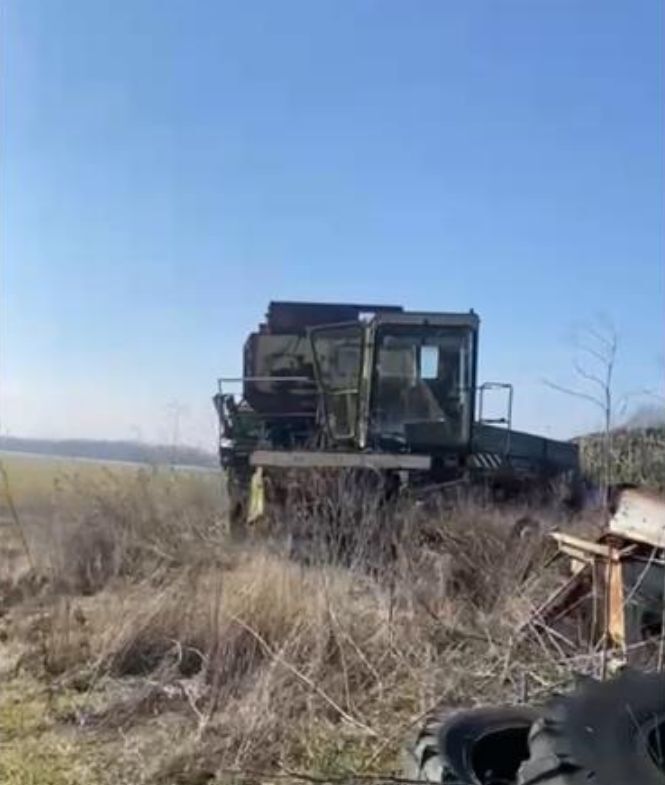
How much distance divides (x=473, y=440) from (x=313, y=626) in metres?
5.81

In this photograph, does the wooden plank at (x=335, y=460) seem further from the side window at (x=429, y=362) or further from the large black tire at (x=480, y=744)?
the large black tire at (x=480, y=744)

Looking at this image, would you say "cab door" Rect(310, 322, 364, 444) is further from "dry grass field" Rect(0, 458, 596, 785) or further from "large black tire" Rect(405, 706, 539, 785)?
"large black tire" Rect(405, 706, 539, 785)

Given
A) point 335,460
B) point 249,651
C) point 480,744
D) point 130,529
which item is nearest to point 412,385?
point 335,460

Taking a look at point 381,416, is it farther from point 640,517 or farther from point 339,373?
point 640,517

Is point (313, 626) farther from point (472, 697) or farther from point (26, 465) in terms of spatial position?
point (26, 465)

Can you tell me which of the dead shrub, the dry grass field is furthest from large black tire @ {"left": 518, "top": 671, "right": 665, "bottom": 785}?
the dead shrub

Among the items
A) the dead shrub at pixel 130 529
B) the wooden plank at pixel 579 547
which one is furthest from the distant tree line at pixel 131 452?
the wooden plank at pixel 579 547

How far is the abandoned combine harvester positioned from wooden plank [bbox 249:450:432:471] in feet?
0.04

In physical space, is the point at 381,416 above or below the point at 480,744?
above

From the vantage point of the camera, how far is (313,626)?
4875mm

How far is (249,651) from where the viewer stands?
4.82 m

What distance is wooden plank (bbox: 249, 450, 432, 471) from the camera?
9078 millimetres

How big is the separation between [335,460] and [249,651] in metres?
4.36

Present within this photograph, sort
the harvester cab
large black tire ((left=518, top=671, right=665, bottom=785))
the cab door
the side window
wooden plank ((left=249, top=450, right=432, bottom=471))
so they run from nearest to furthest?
large black tire ((left=518, top=671, right=665, bottom=785)) < wooden plank ((left=249, top=450, right=432, bottom=471)) < the harvester cab < the side window < the cab door
